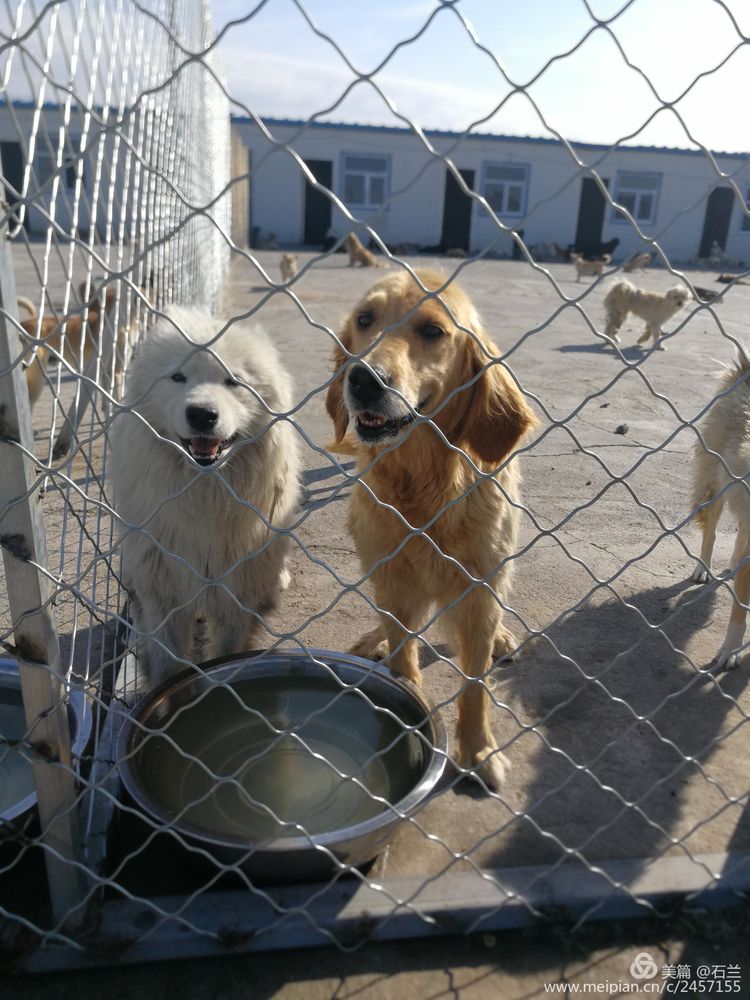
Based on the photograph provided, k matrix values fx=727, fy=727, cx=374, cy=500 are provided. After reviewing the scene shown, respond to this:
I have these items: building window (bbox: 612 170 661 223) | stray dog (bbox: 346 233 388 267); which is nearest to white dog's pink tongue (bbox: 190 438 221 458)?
stray dog (bbox: 346 233 388 267)

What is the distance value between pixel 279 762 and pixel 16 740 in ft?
2.73

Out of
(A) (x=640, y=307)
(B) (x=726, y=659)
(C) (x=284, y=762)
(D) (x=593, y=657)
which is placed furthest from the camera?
(A) (x=640, y=307)

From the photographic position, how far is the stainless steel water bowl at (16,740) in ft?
6.11

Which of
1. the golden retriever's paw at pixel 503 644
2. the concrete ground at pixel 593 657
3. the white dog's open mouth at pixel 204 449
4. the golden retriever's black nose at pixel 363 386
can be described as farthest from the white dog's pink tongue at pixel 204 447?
the golden retriever's paw at pixel 503 644

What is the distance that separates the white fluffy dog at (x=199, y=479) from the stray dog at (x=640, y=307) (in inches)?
376

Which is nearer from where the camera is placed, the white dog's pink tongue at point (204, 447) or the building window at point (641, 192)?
the white dog's pink tongue at point (204, 447)

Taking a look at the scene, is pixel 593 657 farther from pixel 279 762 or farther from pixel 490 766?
pixel 279 762

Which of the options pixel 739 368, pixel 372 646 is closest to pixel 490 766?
pixel 372 646

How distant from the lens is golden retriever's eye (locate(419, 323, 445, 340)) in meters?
2.22

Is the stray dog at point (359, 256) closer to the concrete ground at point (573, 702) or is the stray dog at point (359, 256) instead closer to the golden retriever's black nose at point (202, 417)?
the concrete ground at point (573, 702)

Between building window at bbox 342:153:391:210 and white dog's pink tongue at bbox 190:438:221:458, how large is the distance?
28.1 meters

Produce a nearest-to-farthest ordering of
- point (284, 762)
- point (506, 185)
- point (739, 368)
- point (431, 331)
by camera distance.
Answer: point (431, 331)
point (284, 762)
point (739, 368)
point (506, 185)

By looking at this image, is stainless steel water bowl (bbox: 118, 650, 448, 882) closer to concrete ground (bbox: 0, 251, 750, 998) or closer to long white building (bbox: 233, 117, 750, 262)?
concrete ground (bbox: 0, 251, 750, 998)

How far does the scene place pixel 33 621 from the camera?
5.09 ft
